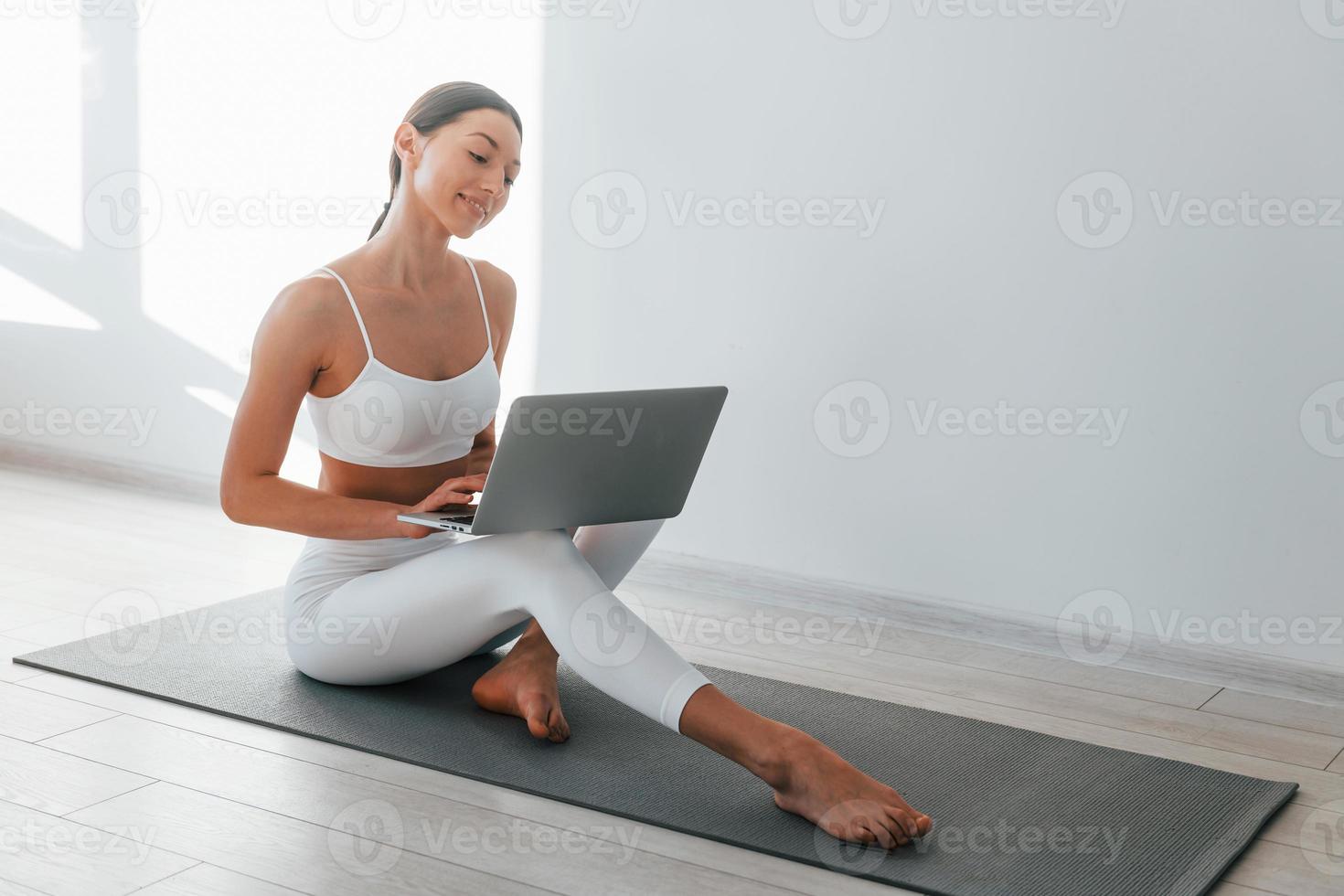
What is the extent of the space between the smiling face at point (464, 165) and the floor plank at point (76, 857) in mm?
955

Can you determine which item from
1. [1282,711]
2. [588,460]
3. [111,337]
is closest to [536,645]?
[588,460]

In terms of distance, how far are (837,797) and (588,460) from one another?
54 centimetres

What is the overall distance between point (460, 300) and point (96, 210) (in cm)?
208

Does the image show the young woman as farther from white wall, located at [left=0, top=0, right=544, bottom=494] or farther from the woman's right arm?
white wall, located at [left=0, top=0, right=544, bottom=494]

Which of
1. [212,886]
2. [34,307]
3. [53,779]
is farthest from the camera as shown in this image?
[34,307]

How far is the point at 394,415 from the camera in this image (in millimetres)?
2105

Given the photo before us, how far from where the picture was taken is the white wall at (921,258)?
2445mm

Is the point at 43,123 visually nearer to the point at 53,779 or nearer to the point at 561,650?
the point at 53,779

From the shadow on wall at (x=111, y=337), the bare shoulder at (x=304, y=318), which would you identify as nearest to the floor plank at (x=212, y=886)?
the bare shoulder at (x=304, y=318)

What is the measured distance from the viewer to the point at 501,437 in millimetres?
1802

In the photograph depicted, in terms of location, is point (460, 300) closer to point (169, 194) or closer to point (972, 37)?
point (972, 37)

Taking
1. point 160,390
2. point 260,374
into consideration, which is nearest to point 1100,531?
point 260,374

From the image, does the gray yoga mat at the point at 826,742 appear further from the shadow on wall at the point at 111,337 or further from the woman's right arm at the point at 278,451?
the shadow on wall at the point at 111,337

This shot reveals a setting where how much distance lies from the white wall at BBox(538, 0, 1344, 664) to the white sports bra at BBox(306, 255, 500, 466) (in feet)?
2.92
